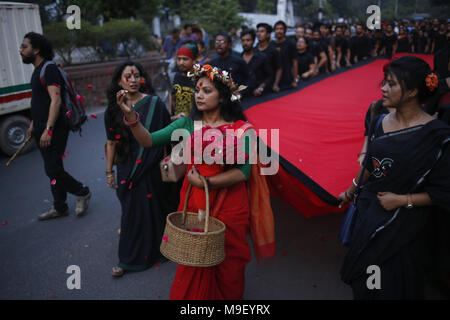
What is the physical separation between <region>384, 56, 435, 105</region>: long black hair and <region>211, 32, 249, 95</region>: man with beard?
9.43 ft

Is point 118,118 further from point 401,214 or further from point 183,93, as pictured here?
point 401,214

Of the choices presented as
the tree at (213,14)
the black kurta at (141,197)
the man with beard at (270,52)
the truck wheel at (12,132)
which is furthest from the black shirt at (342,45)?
the tree at (213,14)

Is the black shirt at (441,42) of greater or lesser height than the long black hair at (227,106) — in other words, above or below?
above

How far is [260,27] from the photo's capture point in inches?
259

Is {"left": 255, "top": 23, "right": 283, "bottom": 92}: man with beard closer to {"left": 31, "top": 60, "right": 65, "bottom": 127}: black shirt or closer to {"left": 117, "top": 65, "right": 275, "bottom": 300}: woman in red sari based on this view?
{"left": 31, "top": 60, "right": 65, "bottom": 127}: black shirt

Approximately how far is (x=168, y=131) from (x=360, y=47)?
9350 mm

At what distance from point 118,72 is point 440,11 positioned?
330 cm

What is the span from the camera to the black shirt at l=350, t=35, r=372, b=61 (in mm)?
10508

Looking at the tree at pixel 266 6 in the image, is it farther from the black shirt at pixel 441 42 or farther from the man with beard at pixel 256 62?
the man with beard at pixel 256 62

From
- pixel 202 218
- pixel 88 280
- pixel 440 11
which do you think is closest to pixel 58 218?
pixel 88 280

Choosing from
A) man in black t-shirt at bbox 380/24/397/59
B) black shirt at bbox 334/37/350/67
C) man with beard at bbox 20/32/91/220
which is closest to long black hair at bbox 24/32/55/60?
man with beard at bbox 20/32/91/220

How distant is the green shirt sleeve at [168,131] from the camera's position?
8.67ft

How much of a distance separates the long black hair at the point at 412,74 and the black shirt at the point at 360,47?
8.94m
